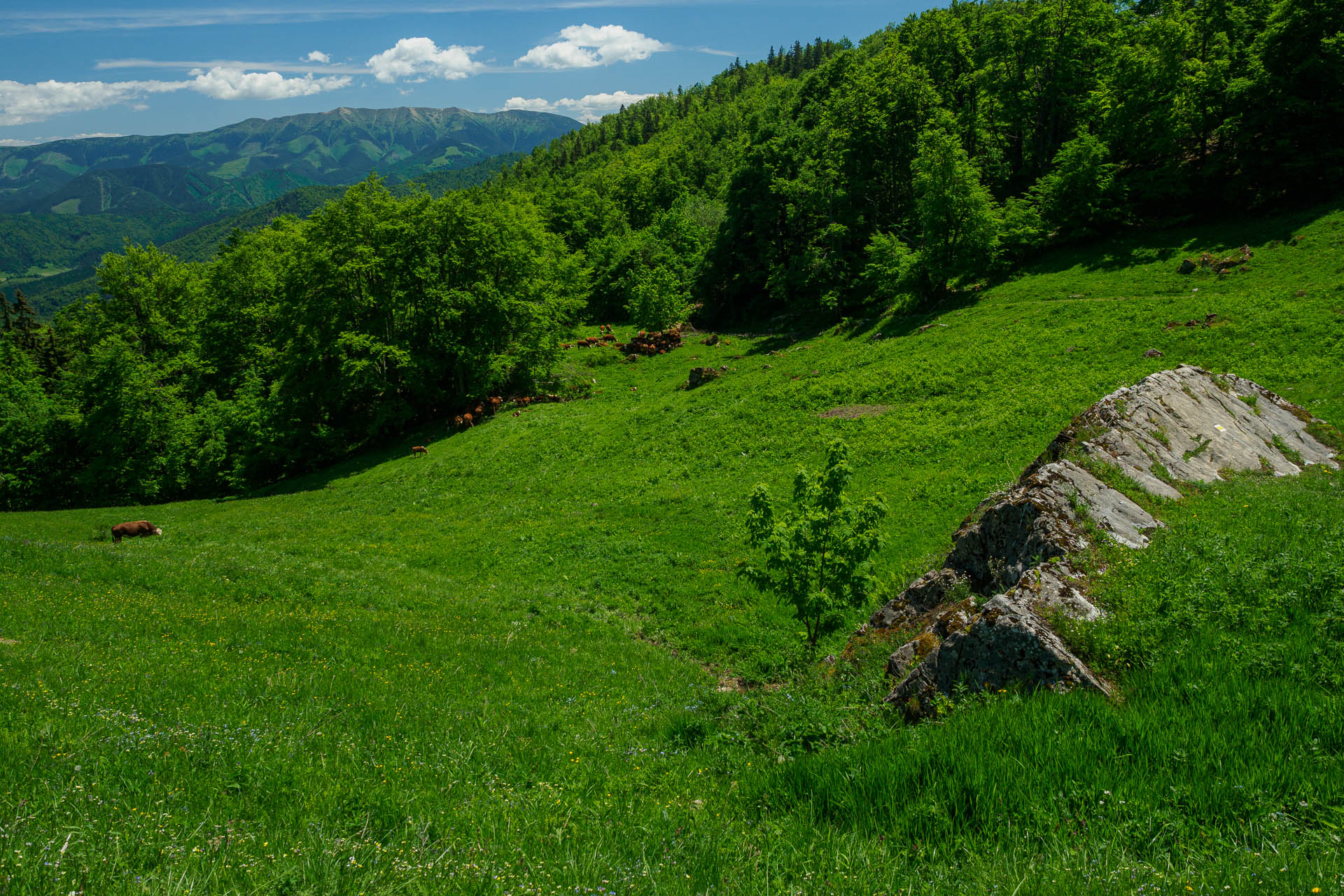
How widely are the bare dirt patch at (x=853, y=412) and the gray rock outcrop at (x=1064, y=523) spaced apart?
47.6 feet

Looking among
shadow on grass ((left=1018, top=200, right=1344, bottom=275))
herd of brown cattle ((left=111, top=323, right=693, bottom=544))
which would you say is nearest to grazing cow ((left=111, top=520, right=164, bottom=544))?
herd of brown cattle ((left=111, top=323, right=693, bottom=544))

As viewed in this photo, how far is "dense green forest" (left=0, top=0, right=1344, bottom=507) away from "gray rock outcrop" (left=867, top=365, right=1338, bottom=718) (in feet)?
108

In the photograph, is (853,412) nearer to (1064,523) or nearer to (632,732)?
(1064,523)

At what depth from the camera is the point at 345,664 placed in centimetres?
1111

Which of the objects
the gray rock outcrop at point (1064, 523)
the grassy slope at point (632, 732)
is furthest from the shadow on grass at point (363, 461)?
the gray rock outcrop at point (1064, 523)

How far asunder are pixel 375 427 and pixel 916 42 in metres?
71.1

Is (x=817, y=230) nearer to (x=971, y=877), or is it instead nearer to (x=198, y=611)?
(x=198, y=611)

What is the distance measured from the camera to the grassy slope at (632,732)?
400 centimetres

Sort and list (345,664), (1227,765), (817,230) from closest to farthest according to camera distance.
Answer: (1227,765), (345,664), (817,230)

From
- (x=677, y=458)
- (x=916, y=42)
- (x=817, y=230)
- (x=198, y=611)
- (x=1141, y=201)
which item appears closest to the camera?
(x=198, y=611)

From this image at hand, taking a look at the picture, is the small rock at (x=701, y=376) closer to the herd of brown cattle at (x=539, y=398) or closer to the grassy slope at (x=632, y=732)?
the herd of brown cattle at (x=539, y=398)

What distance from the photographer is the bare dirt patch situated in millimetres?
30172

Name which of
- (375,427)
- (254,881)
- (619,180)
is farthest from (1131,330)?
(619,180)

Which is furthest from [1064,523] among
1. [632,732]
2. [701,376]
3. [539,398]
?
[539,398]
